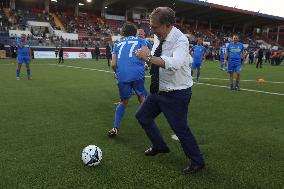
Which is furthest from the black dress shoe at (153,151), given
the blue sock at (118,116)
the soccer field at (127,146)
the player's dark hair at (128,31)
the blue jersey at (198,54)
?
the blue jersey at (198,54)

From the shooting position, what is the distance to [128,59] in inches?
250

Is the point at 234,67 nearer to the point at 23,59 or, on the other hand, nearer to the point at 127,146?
the point at 127,146

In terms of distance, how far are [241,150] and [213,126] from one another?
5.33 feet

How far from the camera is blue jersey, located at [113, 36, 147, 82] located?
634 centimetres

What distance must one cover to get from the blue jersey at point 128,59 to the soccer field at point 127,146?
111 cm

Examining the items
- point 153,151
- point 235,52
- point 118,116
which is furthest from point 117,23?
point 153,151

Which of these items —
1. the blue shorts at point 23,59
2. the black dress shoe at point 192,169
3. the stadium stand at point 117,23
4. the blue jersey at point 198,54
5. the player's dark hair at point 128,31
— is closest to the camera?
the black dress shoe at point 192,169

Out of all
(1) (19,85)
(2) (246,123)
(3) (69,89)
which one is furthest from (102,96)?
(2) (246,123)

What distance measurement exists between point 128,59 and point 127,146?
5.58 ft

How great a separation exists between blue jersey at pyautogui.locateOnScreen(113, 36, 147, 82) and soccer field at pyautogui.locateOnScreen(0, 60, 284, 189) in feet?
3.65

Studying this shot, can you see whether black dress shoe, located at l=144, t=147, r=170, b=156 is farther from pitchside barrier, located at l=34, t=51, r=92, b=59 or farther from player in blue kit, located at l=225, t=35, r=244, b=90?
pitchside barrier, located at l=34, t=51, r=92, b=59

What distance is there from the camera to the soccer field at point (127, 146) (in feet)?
13.9

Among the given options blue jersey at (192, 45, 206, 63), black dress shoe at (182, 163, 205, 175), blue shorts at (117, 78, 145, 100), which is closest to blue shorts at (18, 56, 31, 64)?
blue jersey at (192, 45, 206, 63)

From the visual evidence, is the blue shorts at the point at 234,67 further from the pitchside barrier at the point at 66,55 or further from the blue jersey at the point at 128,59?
the pitchside barrier at the point at 66,55
